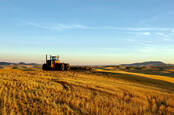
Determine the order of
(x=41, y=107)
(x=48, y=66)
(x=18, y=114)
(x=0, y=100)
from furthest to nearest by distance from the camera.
Result: (x=48, y=66), (x=0, y=100), (x=41, y=107), (x=18, y=114)

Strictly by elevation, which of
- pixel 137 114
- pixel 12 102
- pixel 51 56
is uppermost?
pixel 51 56

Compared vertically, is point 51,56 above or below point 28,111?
above

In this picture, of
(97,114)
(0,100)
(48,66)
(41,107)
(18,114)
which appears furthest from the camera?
(48,66)

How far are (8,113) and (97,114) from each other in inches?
126

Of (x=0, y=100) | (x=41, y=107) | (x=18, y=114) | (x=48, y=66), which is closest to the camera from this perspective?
(x=18, y=114)

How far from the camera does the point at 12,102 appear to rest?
21.2ft

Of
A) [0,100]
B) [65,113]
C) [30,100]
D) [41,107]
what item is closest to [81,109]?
[65,113]

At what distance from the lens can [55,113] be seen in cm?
555

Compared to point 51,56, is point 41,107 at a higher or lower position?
lower

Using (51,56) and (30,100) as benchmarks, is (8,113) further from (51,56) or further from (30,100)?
(51,56)

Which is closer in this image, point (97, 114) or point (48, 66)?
point (97, 114)

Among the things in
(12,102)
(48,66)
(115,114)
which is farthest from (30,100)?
(48,66)

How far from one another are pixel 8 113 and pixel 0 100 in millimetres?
1704

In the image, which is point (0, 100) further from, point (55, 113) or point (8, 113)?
point (55, 113)
